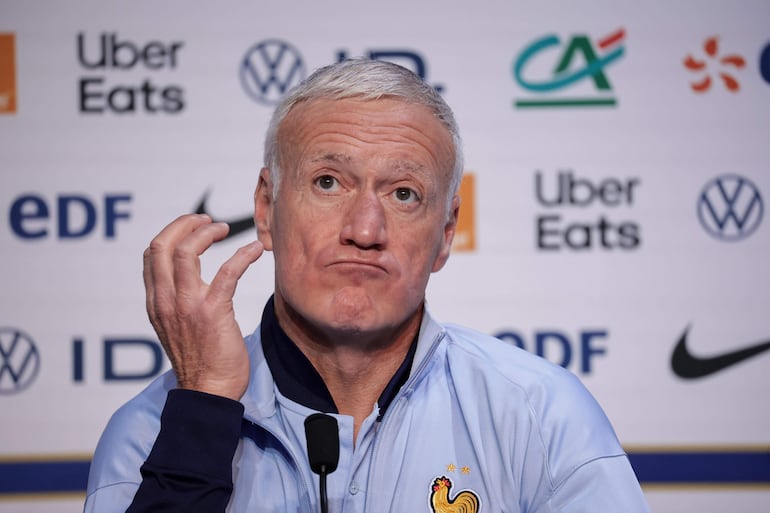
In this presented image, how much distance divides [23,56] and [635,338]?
2208 millimetres

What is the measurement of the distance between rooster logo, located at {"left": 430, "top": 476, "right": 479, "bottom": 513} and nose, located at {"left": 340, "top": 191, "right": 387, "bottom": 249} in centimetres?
43

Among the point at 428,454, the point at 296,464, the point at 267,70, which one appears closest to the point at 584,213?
the point at 267,70

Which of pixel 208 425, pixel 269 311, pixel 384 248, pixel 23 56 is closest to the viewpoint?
pixel 208 425

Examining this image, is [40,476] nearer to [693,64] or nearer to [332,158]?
[332,158]

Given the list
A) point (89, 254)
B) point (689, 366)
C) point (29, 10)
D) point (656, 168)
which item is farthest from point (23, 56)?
point (689, 366)

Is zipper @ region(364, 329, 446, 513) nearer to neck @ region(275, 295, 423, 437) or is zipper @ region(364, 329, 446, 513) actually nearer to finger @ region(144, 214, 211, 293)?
neck @ region(275, 295, 423, 437)

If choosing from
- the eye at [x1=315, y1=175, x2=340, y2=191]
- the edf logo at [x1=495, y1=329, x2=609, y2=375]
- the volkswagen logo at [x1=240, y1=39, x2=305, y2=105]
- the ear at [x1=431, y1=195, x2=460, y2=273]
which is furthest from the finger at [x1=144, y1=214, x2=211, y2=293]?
the edf logo at [x1=495, y1=329, x2=609, y2=375]

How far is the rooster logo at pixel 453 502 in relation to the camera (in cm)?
135

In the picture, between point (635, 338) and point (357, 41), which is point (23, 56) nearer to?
point (357, 41)

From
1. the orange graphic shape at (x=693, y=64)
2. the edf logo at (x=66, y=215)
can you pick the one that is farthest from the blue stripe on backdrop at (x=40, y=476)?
the orange graphic shape at (x=693, y=64)

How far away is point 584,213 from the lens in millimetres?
2705

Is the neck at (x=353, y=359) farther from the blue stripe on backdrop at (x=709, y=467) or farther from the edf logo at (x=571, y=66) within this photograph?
the blue stripe on backdrop at (x=709, y=467)

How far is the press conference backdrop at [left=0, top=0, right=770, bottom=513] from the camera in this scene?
2.62m

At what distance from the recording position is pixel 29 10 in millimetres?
2637
